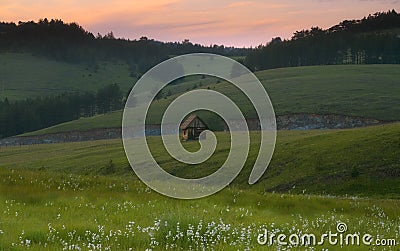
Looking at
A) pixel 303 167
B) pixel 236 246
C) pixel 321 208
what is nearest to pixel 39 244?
pixel 236 246

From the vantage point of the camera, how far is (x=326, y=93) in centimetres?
13888

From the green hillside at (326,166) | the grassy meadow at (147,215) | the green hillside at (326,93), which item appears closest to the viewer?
the grassy meadow at (147,215)

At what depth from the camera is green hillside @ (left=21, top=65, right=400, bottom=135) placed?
4542 inches

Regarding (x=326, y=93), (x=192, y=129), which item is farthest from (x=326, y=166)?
(x=326, y=93)

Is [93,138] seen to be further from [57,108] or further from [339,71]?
[339,71]

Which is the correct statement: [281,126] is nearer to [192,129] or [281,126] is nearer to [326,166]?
[192,129]

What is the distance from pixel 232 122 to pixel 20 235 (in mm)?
117027

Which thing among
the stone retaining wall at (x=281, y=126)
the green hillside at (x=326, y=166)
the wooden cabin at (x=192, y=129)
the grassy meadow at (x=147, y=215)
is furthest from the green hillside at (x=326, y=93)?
the grassy meadow at (x=147, y=215)

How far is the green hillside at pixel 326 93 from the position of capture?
11538 centimetres

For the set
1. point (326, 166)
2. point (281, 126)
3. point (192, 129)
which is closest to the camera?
point (326, 166)

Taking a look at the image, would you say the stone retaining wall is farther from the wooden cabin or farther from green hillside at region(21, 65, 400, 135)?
the wooden cabin

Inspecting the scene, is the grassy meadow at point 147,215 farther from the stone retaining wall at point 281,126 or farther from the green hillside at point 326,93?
the green hillside at point 326,93

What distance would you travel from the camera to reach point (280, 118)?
11775cm

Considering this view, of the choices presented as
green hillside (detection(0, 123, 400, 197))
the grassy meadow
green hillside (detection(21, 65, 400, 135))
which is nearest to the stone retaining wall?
green hillside (detection(21, 65, 400, 135))
